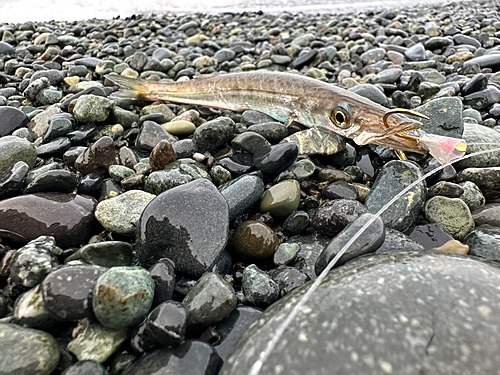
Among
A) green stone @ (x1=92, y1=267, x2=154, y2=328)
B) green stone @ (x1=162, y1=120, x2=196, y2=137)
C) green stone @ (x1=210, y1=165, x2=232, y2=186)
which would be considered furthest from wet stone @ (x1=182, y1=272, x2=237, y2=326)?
green stone @ (x1=162, y1=120, x2=196, y2=137)

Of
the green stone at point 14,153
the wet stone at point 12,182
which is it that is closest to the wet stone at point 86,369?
the wet stone at point 12,182

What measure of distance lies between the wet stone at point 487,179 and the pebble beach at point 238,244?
0.01 metres

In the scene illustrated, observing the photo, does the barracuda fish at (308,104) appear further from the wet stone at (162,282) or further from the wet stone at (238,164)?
the wet stone at (162,282)

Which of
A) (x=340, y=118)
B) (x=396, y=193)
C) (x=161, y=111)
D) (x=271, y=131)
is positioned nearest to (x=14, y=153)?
(x=161, y=111)

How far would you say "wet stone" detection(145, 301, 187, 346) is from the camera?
1.58 m

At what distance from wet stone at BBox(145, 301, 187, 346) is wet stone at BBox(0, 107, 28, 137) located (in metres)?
3.79

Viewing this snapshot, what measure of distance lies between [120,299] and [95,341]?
0.29 m

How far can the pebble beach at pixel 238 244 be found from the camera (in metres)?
1.43

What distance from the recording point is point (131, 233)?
8.14 feet

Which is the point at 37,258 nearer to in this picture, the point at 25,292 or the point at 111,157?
the point at 25,292

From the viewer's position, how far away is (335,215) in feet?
8.25

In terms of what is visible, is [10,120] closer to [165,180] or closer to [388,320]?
[165,180]

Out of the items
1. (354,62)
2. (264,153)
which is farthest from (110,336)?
(354,62)

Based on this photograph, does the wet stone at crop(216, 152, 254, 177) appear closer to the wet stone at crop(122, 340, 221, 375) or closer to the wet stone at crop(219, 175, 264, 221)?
the wet stone at crop(219, 175, 264, 221)
